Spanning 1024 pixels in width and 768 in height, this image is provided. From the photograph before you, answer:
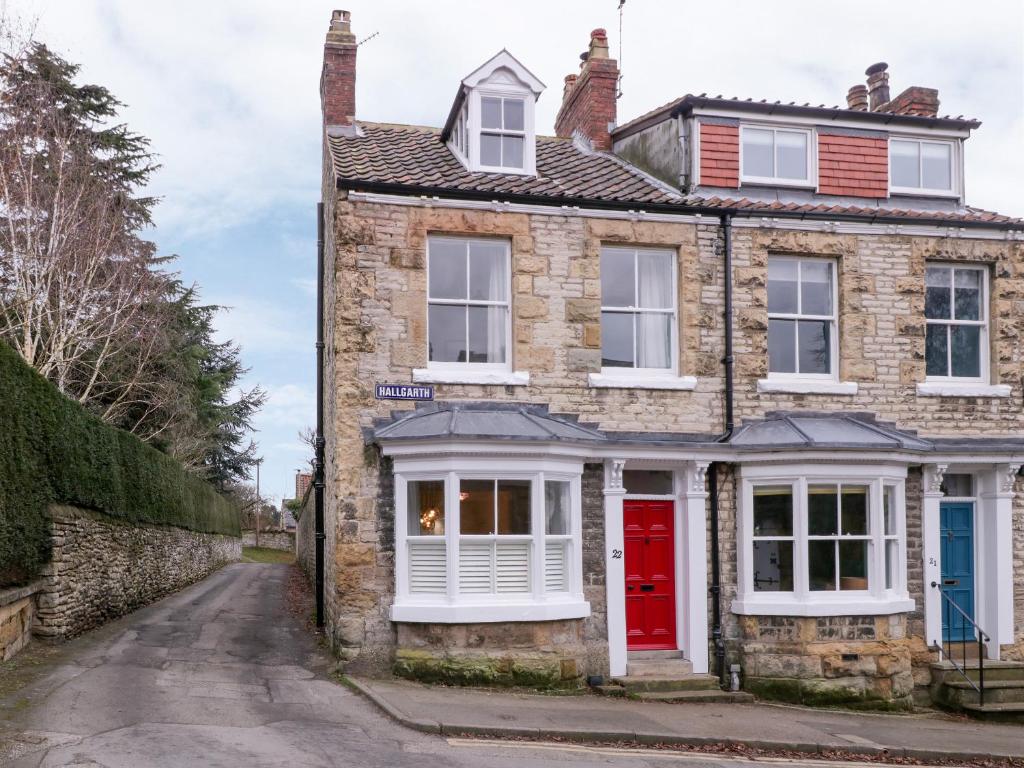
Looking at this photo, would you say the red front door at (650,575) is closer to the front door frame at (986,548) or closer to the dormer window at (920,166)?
the front door frame at (986,548)

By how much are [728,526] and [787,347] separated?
298 centimetres

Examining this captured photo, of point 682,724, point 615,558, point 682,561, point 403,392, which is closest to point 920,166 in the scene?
point 682,561

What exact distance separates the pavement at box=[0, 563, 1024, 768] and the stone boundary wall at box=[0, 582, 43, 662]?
208 mm

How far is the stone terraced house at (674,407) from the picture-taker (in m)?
13.6

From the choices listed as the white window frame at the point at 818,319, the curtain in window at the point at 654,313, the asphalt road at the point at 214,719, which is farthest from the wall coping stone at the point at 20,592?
the white window frame at the point at 818,319

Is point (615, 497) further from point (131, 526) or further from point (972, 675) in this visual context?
point (131, 526)

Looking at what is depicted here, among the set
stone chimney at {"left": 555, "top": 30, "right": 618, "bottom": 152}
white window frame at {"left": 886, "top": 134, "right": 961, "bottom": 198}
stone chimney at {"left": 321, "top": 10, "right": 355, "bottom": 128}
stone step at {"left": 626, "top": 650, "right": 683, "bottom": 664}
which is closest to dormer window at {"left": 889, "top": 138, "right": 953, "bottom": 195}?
white window frame at {"left": 886, "top": 134, "right": 961, "bottom": 198}

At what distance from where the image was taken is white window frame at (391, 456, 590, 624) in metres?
13.3

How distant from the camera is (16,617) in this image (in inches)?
A: 528

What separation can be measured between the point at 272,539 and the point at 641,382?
52.4 metres

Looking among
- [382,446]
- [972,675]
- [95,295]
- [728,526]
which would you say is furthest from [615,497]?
[95,295]

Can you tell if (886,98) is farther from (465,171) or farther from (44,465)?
(44,465)

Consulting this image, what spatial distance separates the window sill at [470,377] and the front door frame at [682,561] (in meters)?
1.77

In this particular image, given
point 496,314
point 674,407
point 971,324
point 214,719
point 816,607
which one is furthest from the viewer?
point 971,324
